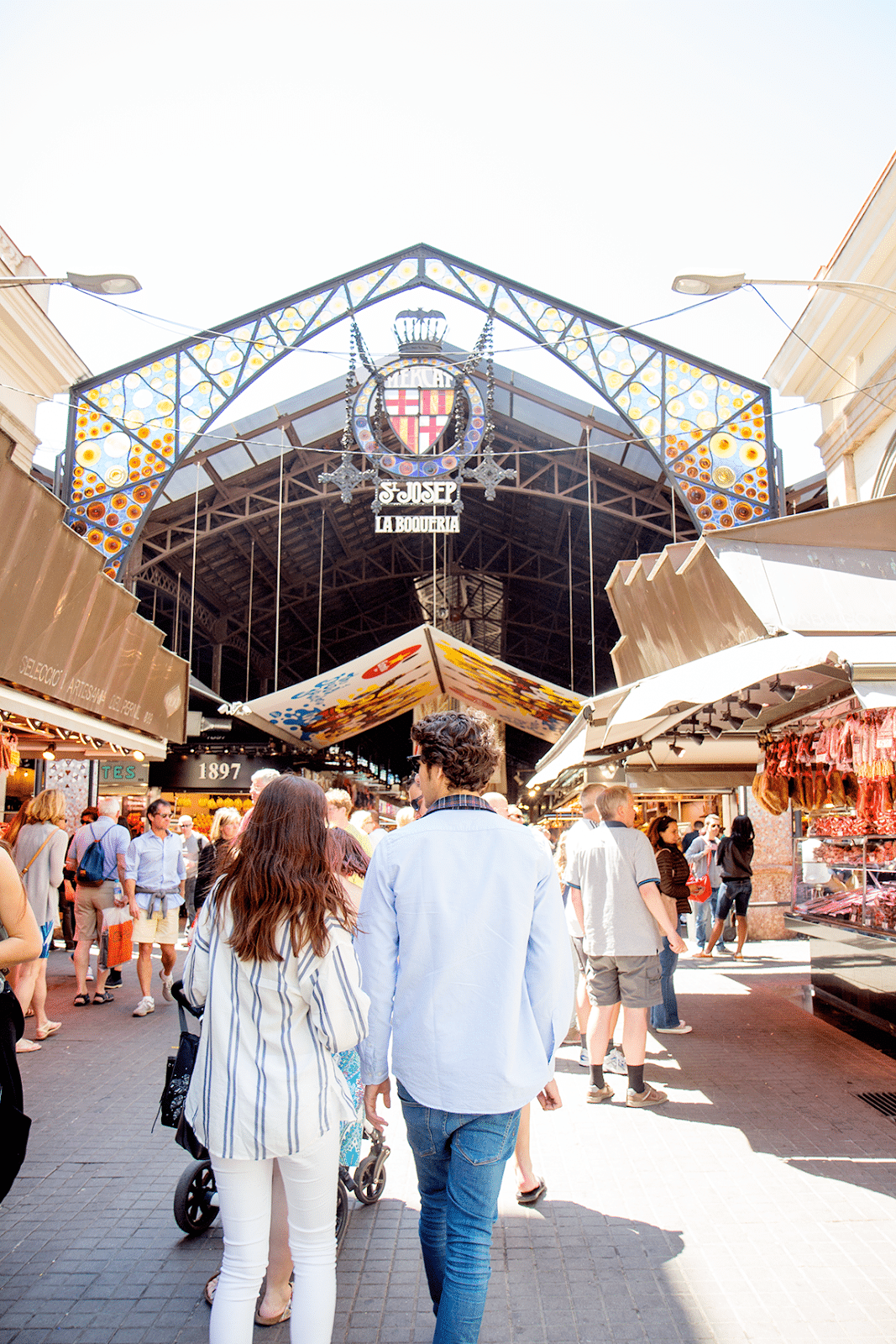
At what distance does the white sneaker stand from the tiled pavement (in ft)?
0.69

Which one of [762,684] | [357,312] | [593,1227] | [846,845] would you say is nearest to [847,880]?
[846,845]

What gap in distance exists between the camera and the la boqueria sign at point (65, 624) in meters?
5.61

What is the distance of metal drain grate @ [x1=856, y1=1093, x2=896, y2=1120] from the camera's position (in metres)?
4.67

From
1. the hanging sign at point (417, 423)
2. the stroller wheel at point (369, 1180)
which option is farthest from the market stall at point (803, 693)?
the hanging sign at point (417, 423)

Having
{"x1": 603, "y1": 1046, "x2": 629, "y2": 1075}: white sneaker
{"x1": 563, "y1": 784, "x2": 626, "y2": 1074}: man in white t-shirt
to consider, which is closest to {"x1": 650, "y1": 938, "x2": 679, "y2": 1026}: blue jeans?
{"x1": 563, "y1": 784, "x2": 626, "y2": 1074}: man in white t-shirt

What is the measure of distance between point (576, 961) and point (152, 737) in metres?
5.44

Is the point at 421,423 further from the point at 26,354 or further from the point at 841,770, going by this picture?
the point at 841,770

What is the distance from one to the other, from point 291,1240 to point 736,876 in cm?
875

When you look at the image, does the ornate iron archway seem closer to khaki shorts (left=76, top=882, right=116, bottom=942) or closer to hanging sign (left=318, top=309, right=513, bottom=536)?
hanging sign (left=318, top=309, right=513, bottom=536)

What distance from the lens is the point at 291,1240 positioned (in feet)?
7.39

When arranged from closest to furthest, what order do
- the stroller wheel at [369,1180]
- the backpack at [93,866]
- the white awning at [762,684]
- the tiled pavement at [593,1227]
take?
the tiled pavement at [593,1227], the stroller wheel at [369,1180], the white awning at [762,684], the backpack at [93,866]

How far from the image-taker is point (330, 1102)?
7.34 ft

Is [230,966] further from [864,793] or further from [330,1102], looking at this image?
[864,793]

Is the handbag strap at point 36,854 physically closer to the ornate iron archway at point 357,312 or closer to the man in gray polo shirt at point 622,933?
the man in gray polo shirt at point 622,933
